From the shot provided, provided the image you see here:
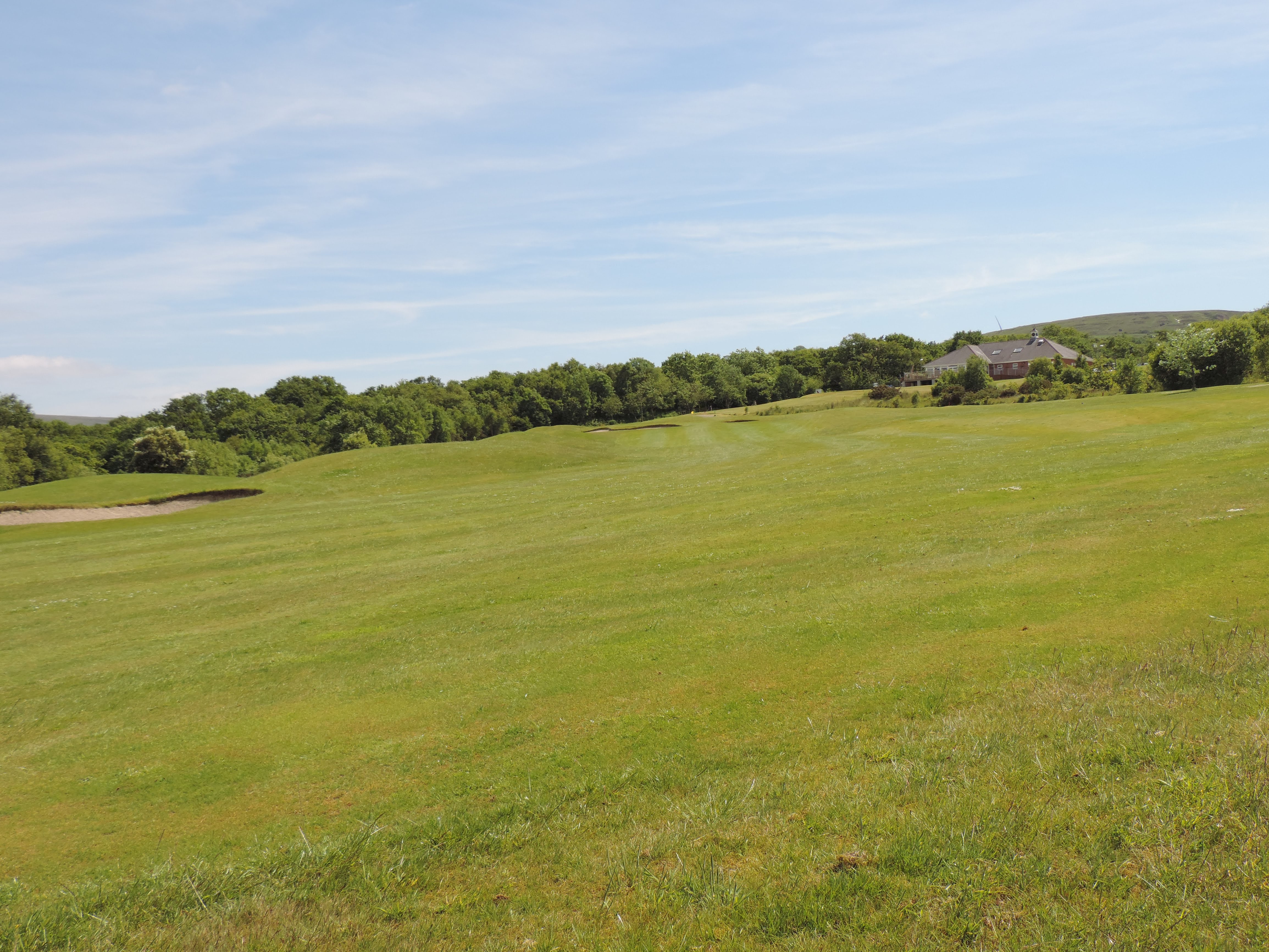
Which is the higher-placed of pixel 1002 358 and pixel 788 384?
pixel 1002 358

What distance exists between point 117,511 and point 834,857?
53567mm

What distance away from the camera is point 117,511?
47.1m

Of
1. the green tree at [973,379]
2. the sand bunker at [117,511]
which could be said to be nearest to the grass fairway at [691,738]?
the sand bunker at [117,511]

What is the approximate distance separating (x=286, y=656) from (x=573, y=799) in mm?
9860

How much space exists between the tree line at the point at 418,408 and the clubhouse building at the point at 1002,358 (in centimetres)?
1037

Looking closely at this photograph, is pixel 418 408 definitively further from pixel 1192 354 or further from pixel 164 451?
pixel 1192 354

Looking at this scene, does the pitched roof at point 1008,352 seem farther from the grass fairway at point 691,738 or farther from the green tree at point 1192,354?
the grass fairway at point 691,738

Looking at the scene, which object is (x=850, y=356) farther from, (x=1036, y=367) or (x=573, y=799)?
(x=573, y=799)

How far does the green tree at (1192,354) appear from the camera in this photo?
66438mm

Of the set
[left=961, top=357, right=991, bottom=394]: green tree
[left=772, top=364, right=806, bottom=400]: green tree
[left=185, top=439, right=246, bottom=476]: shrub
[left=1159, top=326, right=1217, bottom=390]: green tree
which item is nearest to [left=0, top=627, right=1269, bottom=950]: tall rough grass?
[left=1159, top=326, right=1217, bottom=390]: green tree

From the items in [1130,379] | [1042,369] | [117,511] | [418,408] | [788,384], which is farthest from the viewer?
[788,384]

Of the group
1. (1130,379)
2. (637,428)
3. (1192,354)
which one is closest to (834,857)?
(637,428)

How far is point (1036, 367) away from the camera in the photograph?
115625 mm

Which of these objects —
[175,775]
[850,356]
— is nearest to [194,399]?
[850,356]
